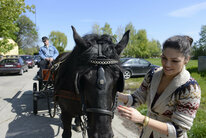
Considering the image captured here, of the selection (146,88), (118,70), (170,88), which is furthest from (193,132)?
(118,70)

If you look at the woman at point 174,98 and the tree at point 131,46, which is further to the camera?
the tree at point 131,46

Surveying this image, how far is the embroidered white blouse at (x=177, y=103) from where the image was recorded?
1411 mm

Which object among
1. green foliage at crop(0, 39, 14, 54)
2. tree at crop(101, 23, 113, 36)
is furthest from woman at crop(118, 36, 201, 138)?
tree at crop(101, 23, 113, 36)

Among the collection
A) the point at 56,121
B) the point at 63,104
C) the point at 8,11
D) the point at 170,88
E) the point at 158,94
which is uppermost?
the point at 8,11

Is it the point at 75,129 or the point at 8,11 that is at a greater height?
the point at 8,11

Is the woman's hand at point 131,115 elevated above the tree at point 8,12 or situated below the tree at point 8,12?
below

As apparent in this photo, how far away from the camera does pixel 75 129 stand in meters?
3.85

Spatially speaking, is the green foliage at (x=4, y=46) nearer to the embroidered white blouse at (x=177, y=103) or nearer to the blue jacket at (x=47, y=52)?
the blue jacket at (x=47, y=52)

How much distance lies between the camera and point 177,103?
151 cm

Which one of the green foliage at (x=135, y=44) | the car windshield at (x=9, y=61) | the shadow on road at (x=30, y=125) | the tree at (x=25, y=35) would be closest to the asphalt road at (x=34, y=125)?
the shadow on road at (x=30, y=125)

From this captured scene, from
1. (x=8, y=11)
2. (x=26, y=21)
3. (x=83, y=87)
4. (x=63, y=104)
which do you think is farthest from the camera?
(x=26, y=21)

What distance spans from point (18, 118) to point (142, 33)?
4922 cm

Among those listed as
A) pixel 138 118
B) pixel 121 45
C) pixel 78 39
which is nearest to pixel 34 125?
pixel 78 39

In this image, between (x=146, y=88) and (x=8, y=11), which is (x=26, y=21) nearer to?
(x=8, y=11)
